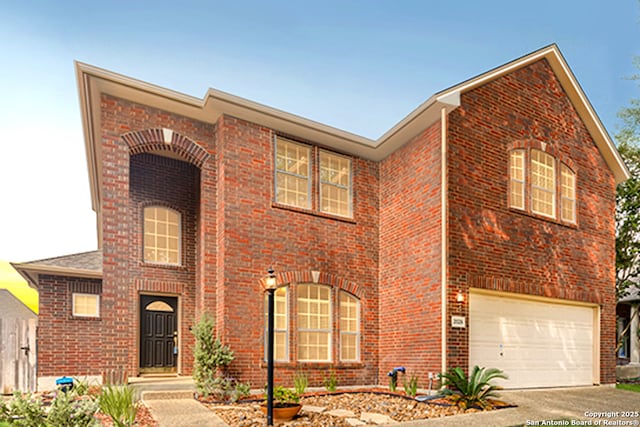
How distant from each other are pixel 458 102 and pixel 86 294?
39.8 feet

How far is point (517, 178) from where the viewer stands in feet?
40.2

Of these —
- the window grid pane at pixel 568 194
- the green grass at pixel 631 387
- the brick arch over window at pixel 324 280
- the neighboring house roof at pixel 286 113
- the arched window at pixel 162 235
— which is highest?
the neighboring house roof at pixel 286 113

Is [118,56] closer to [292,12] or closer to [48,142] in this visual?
[292,12]

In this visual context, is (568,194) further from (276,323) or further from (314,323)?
(276,323)

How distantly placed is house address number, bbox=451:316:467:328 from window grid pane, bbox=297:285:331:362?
308 centimetres

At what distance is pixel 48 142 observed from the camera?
22.1m

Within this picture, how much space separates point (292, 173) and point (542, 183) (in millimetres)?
6692

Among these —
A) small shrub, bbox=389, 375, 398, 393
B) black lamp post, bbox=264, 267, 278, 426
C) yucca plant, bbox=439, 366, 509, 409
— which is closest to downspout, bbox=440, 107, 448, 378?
yucca plant, bbox=439, 366, 509, 409

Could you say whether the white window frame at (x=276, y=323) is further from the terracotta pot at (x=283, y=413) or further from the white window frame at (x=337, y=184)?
the terracotta pot at (x=283, y=413)

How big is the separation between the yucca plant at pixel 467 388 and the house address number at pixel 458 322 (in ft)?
3.05

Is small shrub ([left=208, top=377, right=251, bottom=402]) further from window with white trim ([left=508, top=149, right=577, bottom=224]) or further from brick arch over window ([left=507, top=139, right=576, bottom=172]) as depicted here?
brick arch over window ([left=507, top=139, right=576, bottom=172])

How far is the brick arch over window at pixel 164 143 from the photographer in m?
10.6

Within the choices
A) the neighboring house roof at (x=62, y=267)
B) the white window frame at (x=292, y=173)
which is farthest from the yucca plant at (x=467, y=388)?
the neighboring house roof at (x=62, y=267)

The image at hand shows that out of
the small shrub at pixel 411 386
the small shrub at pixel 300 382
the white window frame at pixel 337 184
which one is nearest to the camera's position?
the small shrub at pixel 411 386
